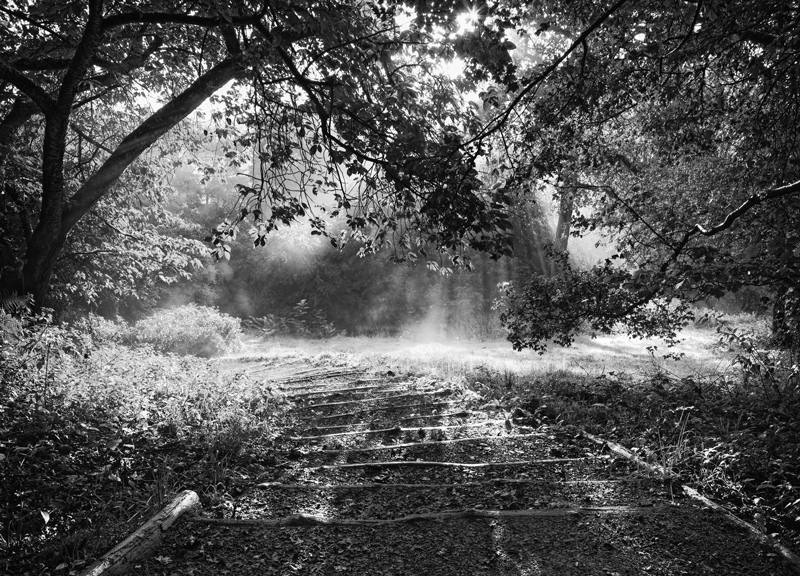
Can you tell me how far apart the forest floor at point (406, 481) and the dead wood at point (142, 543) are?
0.07 m

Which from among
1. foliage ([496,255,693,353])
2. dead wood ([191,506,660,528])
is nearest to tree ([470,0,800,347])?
foliage ([496,255,693,353])

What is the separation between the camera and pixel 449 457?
440 centimetres

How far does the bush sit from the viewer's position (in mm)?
14648

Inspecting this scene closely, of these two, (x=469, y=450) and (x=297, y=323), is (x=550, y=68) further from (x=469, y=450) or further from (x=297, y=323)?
(x=297, y=323)

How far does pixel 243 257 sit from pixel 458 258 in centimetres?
2064

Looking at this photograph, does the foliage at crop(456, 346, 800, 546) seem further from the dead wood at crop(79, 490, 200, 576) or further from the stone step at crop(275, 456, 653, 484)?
the dead wood at crop(79, 490, 200, 576)

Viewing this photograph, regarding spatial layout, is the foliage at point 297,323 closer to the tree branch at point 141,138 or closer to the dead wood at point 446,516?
the tree branch at point 141,138

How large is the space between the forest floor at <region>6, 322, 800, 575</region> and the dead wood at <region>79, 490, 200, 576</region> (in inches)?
2.8

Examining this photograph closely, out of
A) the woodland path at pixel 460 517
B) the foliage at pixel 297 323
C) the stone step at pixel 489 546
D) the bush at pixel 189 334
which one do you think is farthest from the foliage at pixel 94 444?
the foliage at pixel 297 323

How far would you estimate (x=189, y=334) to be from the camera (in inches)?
588

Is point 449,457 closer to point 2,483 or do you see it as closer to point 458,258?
point 458,258

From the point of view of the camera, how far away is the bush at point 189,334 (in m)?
14.6

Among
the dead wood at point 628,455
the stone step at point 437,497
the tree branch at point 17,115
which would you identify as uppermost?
the tree branch at point 17,115

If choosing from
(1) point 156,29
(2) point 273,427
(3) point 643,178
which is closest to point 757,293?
(3) point 643,178
